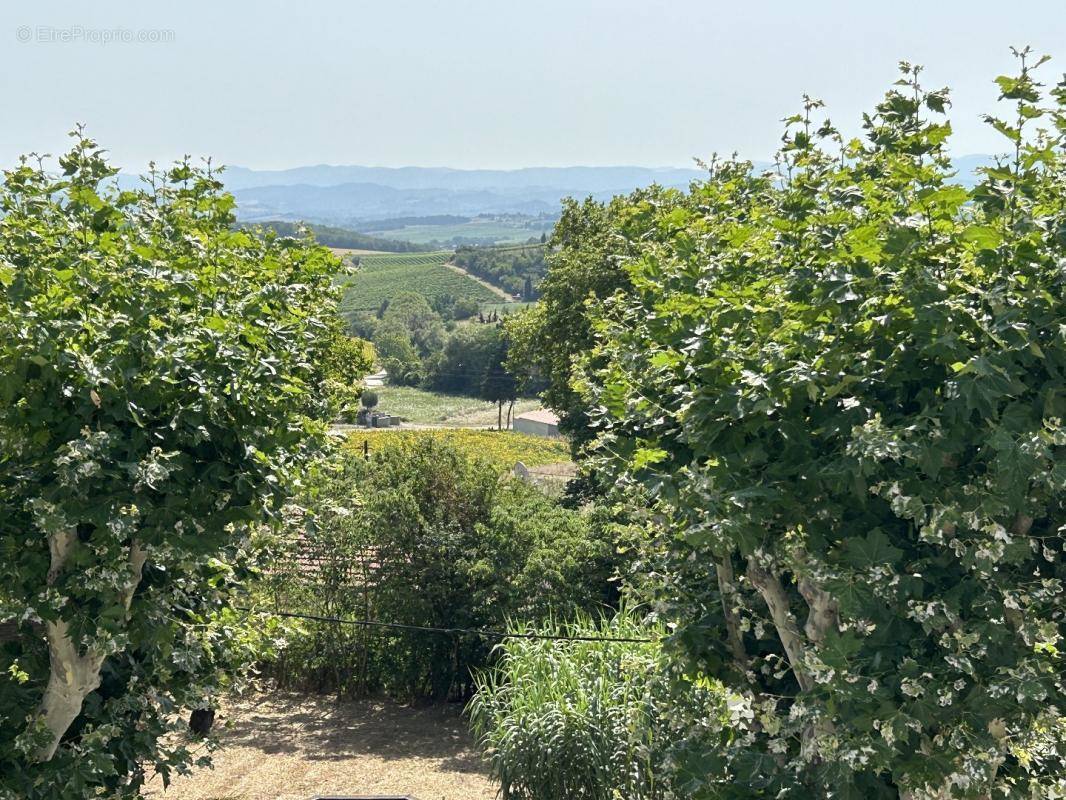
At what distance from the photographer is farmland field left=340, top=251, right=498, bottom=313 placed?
149762mm

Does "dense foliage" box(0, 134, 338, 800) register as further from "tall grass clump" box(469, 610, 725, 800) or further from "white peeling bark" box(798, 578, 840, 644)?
"tall grass clump" box(469, 610, 725, 800)

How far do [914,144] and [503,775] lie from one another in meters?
7.23

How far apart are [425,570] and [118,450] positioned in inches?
430

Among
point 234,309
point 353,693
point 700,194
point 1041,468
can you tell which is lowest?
point 353,693

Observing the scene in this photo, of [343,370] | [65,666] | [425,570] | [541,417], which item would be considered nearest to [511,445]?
[541,417]

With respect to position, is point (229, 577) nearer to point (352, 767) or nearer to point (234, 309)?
point (234, 309)

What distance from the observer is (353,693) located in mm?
17203

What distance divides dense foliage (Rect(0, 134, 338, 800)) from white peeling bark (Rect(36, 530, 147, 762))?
0.04 feet

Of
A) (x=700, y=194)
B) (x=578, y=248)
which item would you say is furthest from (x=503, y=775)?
(x=578, y=248)

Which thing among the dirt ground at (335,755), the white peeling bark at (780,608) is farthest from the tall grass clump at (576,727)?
the white peeling bark at (780,608)

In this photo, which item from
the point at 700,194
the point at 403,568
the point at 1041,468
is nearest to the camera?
the point at 1041,468

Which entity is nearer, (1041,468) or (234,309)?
(1041,468)

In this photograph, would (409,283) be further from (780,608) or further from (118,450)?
(780,608)

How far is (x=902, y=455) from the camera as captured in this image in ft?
15.2
